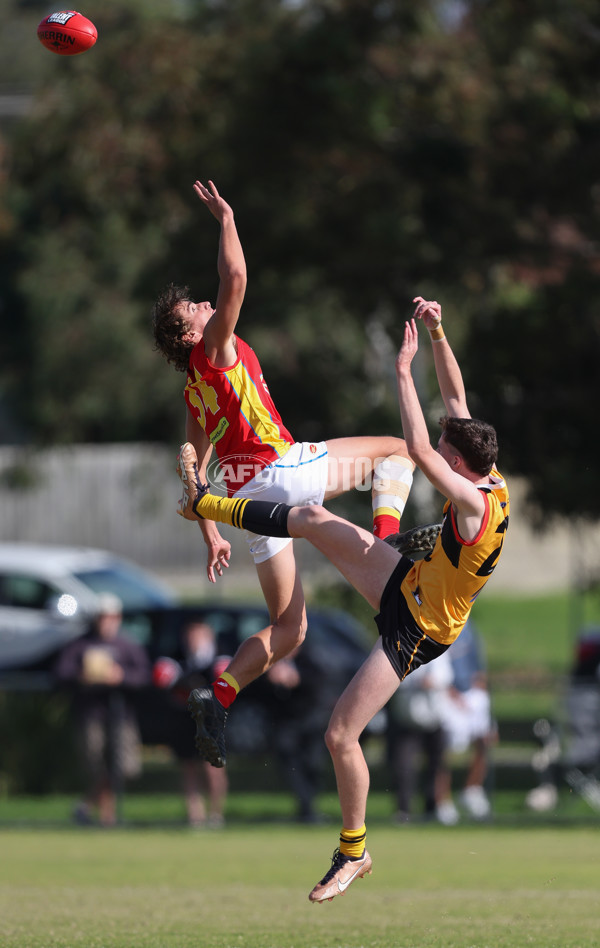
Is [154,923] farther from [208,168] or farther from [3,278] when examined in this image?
[3,278]

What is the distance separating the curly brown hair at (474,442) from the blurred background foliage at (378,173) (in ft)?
25.9

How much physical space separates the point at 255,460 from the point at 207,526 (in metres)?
0.58

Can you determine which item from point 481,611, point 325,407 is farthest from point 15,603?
point 481,611

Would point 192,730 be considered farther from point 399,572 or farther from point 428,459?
point 428,459

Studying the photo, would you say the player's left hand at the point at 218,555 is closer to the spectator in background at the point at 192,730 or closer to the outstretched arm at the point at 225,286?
the outstretched arm at the point at 225,286

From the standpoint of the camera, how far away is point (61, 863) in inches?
524

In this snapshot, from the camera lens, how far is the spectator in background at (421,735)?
15.1 m

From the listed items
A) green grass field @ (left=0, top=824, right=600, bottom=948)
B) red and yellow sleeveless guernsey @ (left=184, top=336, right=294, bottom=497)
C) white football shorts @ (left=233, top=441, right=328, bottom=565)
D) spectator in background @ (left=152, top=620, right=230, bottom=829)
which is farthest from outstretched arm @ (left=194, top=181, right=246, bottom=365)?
spectator in background @ (left=152, top=620, right=230, bottom=829)

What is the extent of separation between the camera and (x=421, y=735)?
15172mm

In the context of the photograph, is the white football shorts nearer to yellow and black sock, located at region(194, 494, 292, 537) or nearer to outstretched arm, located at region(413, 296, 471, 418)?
yellow and black sock, located at region(194, 494, 292, 537)

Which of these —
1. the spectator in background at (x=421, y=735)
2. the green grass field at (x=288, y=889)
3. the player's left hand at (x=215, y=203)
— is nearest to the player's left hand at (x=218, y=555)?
the player's left hand at (x=215, y=203)

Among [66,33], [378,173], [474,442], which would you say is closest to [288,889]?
[474,442]

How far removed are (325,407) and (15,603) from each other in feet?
21.4

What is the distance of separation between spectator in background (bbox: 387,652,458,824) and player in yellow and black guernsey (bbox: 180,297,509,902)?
757 centimetres
